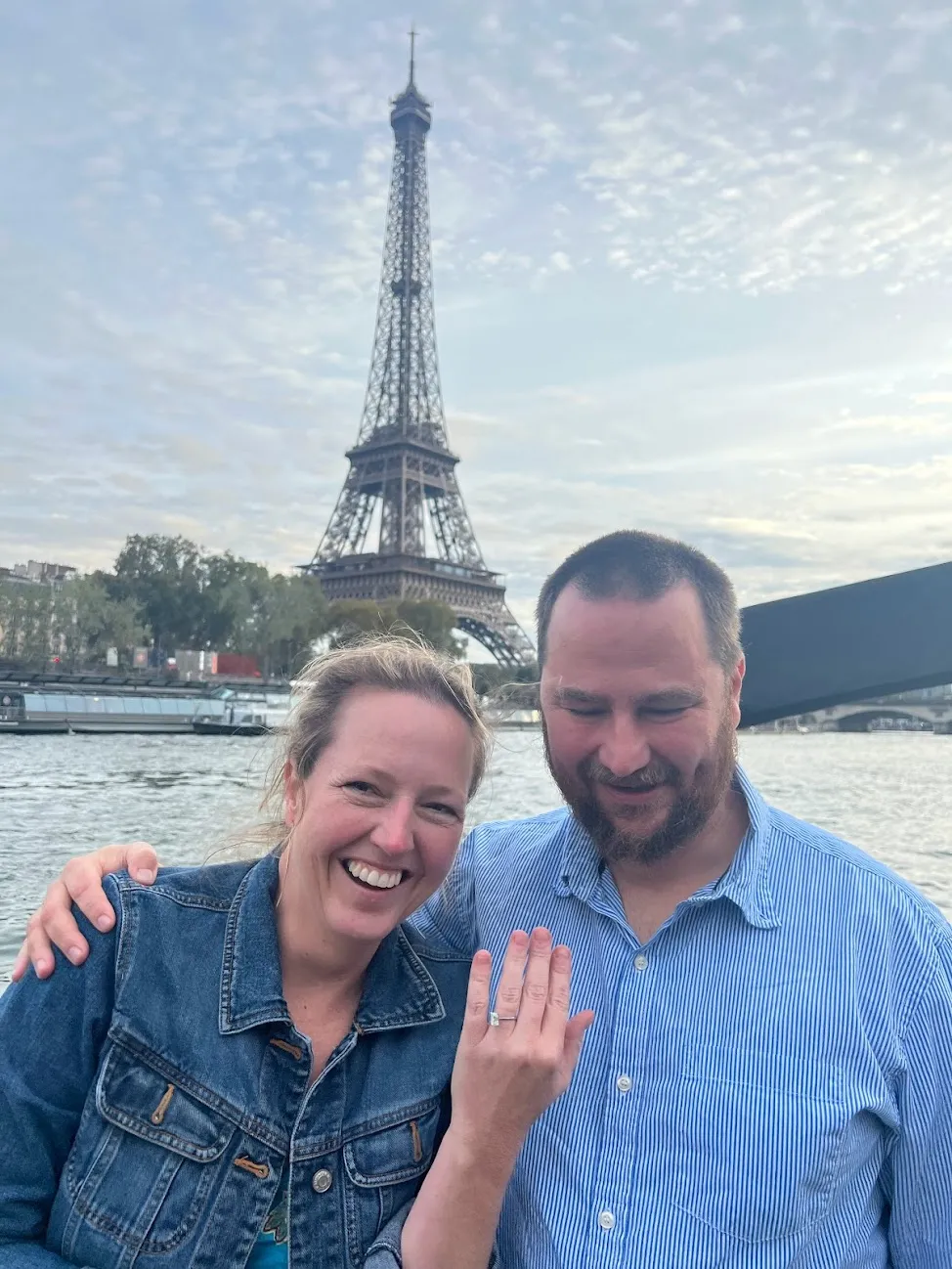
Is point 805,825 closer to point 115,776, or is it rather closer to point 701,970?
point 701,970

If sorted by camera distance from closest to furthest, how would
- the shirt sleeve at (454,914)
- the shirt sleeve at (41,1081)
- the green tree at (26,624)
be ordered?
the shirt sleeve at (41,1081)
the shirt sleeve at (454,914)
the green tree at (26,624)

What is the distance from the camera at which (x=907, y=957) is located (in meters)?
1.87

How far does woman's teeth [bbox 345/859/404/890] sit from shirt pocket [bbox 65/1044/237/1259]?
43 cm

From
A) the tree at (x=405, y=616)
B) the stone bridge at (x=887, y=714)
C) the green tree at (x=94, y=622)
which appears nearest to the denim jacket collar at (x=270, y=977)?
the tree at (x=405, y=616)

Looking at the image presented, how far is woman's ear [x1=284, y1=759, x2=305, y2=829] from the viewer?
2119mm

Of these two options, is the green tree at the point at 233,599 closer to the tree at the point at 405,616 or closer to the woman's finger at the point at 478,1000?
the tree at the point at 405,616

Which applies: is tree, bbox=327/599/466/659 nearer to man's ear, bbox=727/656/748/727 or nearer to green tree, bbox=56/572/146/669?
green tree, bbox=56/572/146/669

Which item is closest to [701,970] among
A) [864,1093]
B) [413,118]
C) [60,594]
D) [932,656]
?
[864,1093]

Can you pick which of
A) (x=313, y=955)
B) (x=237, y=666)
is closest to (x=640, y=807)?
(x=313, y=955)

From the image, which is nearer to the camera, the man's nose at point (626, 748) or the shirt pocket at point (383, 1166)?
the shirt pocket at point (383, 1166)

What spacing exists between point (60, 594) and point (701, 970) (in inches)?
1869

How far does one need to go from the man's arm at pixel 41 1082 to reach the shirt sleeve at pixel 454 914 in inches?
28.8

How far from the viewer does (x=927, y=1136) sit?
181 cm

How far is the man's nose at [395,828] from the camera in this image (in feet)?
6.16
